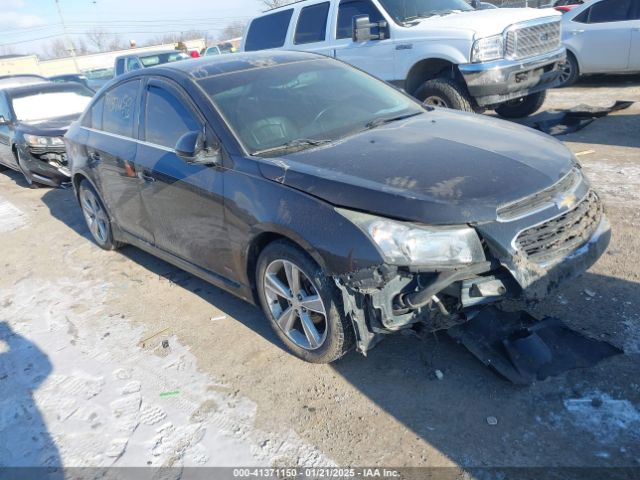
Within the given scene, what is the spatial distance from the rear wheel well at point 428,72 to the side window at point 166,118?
14.7 ft

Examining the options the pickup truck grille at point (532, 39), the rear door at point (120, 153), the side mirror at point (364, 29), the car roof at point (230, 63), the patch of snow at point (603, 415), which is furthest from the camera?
the side mirror at point (364, 29)

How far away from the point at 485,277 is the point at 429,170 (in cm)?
66

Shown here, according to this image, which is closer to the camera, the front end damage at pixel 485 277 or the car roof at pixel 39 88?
the front end damage at pixel 485 277

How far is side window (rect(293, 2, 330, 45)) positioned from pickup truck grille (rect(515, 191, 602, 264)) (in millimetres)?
6399

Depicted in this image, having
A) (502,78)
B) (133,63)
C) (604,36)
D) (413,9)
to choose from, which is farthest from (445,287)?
(133,63)

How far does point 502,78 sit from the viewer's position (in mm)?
6777

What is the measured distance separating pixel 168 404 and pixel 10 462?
86 cm

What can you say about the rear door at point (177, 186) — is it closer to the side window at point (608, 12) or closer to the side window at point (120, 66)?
the side window at point (608, 12)

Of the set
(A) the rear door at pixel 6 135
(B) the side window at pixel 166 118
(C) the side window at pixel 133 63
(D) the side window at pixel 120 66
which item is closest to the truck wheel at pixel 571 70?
(B) the side window at pixel 166 118

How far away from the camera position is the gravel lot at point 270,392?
2600 mm

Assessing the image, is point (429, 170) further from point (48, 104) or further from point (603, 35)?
point (603, 35)

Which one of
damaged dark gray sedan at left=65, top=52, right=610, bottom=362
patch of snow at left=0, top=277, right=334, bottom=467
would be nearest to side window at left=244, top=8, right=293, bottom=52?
damaged dark gray sedan at left=65, top=52, right=610, bottom=362

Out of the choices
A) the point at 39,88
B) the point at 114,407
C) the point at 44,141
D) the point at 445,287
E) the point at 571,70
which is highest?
the point at 39,88

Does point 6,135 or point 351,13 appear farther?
point 6,135
